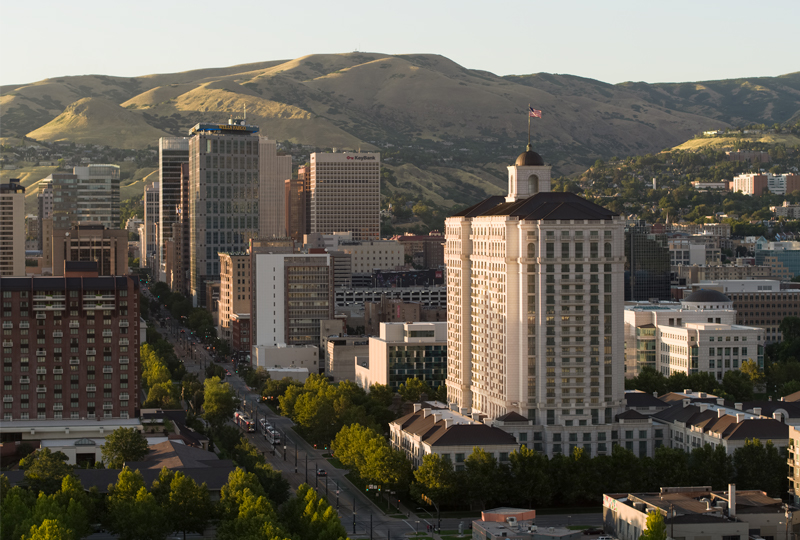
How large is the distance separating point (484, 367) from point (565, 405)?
17144mm

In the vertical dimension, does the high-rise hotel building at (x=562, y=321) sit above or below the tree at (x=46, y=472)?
above

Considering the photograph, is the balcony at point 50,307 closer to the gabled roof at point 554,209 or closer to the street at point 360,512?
the street at point 360,512

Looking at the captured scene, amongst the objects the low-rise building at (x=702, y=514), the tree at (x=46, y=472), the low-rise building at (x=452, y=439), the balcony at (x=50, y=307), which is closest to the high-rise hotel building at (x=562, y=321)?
the low-rise building at (x=452, y=439)

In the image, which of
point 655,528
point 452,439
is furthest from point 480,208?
point 655,528

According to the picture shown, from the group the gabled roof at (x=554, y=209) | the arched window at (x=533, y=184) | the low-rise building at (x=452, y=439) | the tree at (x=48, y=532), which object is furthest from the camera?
the arched window at (x=533, y=184)

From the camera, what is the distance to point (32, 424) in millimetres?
183250

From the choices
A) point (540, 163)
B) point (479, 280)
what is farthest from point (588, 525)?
point (540, 163)

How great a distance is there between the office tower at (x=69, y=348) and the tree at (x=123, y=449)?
25931mm

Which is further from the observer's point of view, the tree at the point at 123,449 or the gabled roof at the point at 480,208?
the gabled roof at the point at 480,208

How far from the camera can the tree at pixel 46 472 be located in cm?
14689

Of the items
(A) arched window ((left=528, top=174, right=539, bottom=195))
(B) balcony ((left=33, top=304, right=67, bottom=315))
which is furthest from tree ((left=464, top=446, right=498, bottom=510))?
(B) balcony ((left=33, top=304, right=67, bottom=315))

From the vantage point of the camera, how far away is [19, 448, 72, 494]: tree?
147 meters

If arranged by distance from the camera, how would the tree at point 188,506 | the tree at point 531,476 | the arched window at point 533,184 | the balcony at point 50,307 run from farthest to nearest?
the arched window at point 533,184, the balcony at point 50,307, the tree at point 531,476, the tree at point 188,506

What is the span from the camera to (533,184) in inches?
7446
